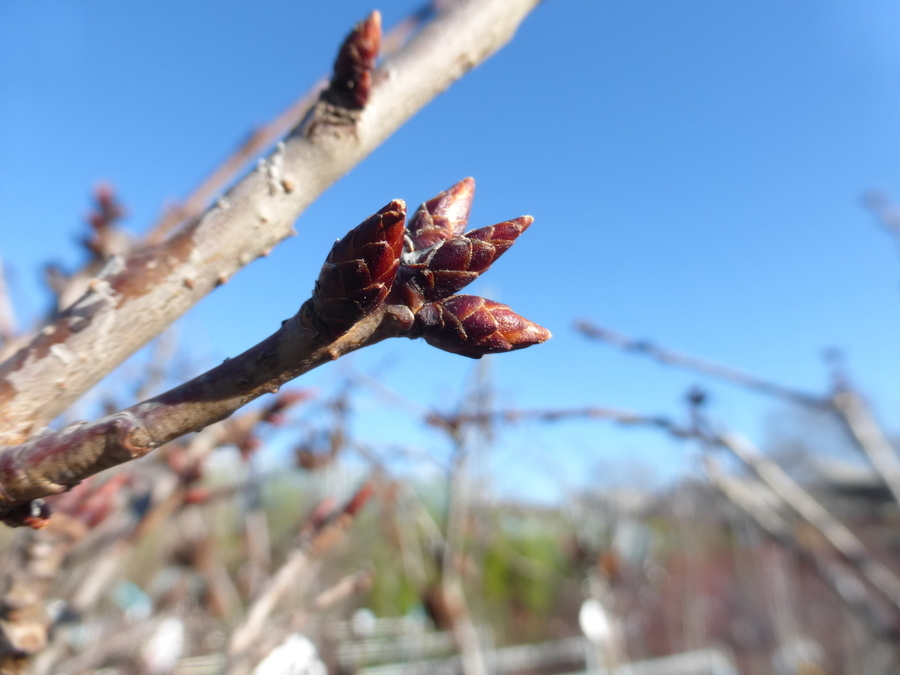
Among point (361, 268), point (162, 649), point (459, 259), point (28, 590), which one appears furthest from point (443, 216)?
point (162, 649)

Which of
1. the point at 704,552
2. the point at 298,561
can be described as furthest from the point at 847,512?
the point at 298,561

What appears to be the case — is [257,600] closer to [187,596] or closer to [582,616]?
[582,616]

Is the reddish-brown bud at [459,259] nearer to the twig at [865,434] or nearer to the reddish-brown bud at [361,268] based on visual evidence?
the reddish-brown bud at [361,268]

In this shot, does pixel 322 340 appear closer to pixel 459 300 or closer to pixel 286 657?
pixel 459 300

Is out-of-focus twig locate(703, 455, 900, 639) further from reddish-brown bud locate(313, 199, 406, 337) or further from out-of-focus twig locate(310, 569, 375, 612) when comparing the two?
reddish-brown bud locate(313, 199, 406, 337)

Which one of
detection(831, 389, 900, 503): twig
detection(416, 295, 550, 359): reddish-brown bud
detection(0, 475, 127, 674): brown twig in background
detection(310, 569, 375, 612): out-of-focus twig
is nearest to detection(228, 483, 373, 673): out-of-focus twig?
detection(310, 569, 375, 612): out-of-focus twig

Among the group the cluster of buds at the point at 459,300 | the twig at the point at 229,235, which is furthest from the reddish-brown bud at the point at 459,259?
the twig at the point at 229,235
